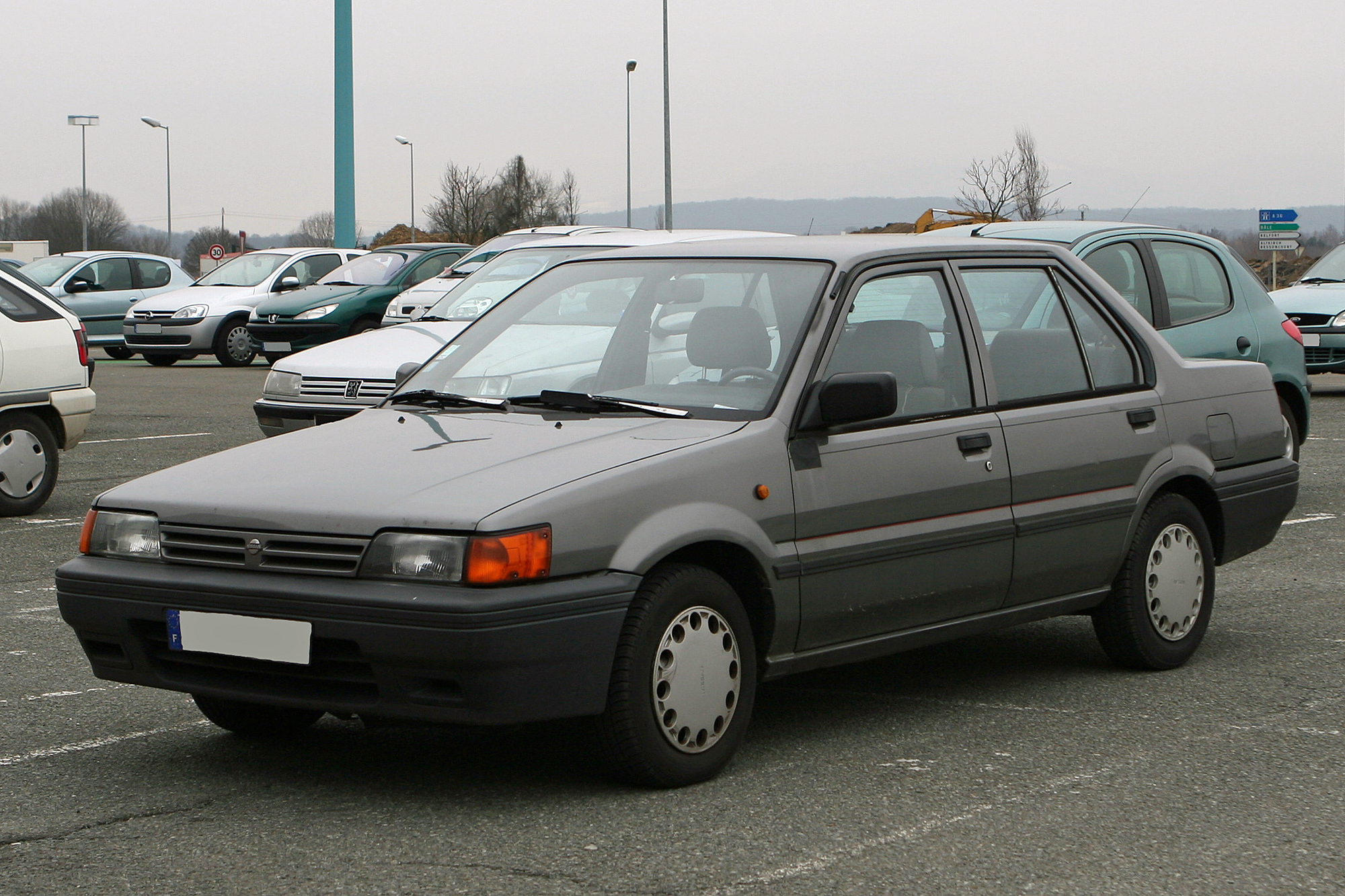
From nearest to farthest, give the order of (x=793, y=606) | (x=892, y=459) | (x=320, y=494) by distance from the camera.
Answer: (x=320, y=494) < (x=793, y=606) < (x=892, y=459)

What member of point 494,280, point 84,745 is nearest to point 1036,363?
point 84,745

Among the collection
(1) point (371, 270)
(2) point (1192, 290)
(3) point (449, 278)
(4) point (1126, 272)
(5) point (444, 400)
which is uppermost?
(1) point (371, 270)

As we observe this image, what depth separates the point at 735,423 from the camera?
478cm

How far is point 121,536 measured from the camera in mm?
4570

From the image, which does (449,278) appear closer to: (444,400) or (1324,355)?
(1324,355)

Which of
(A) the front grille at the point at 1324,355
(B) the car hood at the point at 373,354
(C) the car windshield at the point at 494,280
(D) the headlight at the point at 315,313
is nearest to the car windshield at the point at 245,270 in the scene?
(D) the headlight at the point at 315,313

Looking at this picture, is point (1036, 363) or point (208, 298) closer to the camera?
point (1036, 363)

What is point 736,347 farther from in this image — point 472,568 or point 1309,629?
point 1309,629

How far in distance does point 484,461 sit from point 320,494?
0.43 m

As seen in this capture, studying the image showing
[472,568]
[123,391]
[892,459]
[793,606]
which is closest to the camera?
[472,568]

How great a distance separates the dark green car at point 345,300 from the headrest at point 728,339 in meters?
17.0

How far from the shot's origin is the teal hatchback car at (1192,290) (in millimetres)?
9648

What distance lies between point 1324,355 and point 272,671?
16.2m

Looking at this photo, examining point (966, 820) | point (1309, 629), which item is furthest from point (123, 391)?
point (966, 820)
